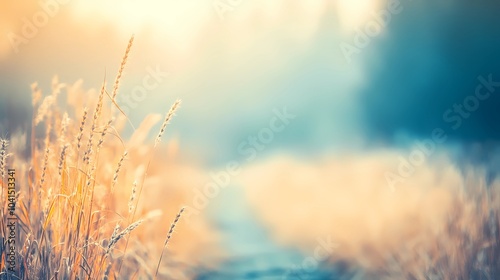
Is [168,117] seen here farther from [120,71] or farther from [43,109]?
[43,109]

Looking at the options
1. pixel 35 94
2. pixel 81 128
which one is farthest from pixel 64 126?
pixel 35 94

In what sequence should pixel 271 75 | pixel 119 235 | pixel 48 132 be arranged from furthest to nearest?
pixel 271 75 → pixel 48 132 → pixel 119 235

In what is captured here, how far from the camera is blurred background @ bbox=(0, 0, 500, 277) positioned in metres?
2.45

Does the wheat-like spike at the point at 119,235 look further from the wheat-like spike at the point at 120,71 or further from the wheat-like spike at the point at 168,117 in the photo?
the wheat-like spike at the point at 120,71

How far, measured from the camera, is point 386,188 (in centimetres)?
262

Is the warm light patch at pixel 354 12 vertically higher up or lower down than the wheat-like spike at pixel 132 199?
higher up

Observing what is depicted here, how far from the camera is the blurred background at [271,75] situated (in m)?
2.45

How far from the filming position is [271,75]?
2594 mm

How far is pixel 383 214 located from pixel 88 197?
128 cm

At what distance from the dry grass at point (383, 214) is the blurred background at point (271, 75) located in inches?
1.0

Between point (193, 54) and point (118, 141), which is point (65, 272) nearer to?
point (118, 141)

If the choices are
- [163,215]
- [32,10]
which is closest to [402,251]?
[163,215]

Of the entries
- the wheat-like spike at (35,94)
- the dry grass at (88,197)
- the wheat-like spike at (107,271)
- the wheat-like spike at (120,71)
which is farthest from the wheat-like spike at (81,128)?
the wheat-like spike at (107,271)

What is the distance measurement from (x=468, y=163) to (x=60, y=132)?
1817 mm
